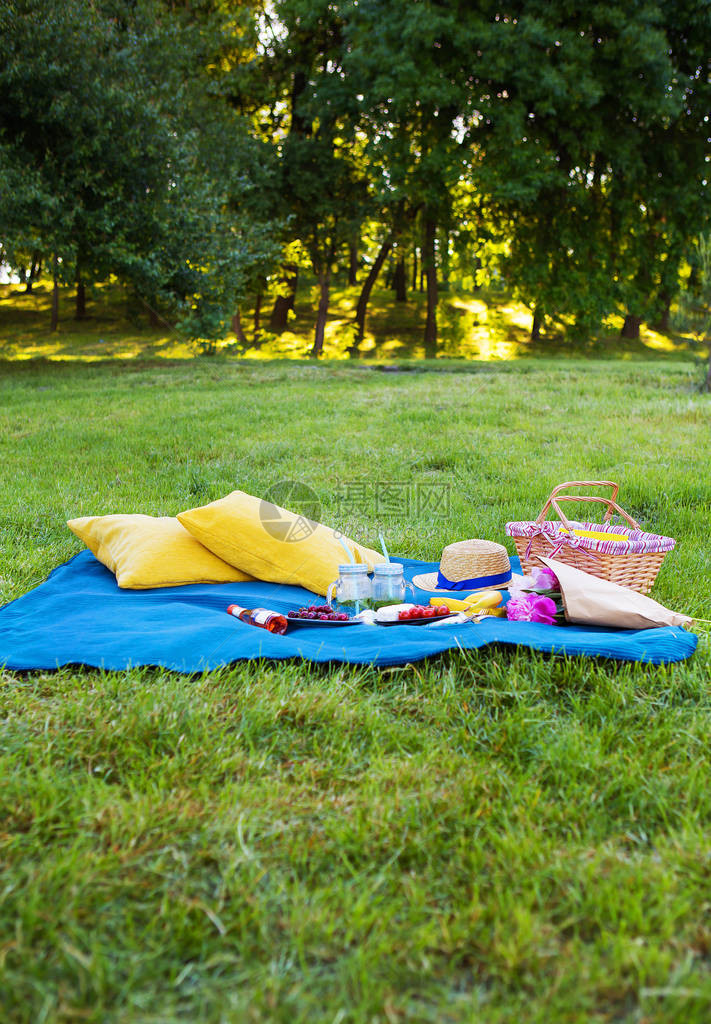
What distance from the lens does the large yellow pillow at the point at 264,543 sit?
11.1 ft

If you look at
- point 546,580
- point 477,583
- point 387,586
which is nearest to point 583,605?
point 546,580

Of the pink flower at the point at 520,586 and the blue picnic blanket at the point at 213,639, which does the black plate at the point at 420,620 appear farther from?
the pink flower at the point at 520,586

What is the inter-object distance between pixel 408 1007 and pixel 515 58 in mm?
16674

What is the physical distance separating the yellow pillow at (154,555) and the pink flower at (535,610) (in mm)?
1398

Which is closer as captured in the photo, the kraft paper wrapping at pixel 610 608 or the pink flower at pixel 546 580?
the kraft paper wrapping at pixel 610 608

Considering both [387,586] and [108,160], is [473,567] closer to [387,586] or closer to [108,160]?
[387,586]

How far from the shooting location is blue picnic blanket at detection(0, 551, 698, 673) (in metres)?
2.38

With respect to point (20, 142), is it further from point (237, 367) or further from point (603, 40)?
point (603, 40)

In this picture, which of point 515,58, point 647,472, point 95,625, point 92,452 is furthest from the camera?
point 515,58

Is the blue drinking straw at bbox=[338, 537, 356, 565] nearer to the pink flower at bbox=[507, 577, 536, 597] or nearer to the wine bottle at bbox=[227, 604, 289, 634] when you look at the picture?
the wine bottle at bbox=[227, 604, 289, 634]

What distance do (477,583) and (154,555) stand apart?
5.00ft

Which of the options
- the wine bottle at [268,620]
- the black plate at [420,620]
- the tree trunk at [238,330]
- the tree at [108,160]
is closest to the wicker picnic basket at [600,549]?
the black plate at [420,620]

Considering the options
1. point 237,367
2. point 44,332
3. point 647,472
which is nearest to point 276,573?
point 647,472

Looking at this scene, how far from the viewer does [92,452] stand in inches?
247
